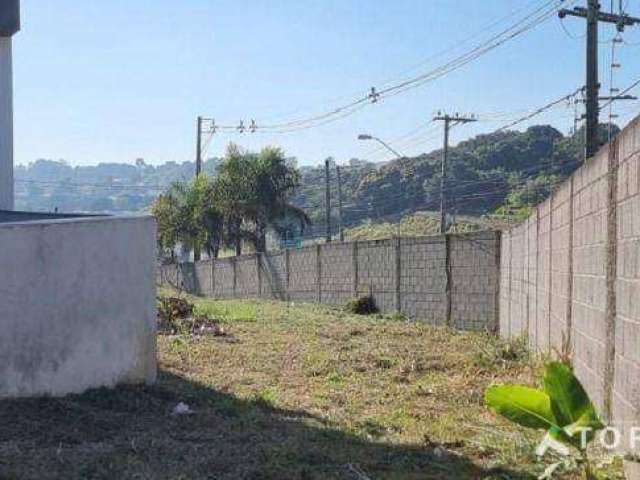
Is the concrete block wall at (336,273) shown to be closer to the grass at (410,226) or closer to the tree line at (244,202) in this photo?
the tree line at (244,202)

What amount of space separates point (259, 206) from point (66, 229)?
33131 mm

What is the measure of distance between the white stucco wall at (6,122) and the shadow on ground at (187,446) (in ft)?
19.2

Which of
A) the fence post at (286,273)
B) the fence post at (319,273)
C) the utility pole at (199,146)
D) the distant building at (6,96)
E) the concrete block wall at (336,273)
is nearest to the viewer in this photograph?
the distant building at (6,96)

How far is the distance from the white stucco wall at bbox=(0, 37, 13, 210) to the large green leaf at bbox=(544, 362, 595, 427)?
9.65 meters

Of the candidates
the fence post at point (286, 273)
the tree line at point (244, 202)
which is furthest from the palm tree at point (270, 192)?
the fence post at point (286, 273)

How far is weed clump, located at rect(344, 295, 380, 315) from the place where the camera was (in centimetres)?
1964

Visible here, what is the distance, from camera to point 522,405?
483 cm

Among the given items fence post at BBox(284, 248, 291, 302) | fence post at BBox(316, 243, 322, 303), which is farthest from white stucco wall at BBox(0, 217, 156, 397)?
fence post at BBox(284, 248, 291, 302)

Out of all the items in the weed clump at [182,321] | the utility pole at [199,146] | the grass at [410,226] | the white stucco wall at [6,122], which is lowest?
the weed clump at [182,321]

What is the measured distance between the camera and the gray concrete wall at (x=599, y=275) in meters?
4.77

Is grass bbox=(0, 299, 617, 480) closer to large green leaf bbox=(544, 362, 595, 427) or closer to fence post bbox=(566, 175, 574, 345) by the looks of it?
large green leaf bbox=(544, 362, 595, 427)

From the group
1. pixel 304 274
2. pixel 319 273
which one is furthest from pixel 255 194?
pixel 319 273

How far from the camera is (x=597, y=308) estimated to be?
19.4ft

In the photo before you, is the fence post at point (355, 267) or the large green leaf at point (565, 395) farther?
the fence post at point (355, 267)
